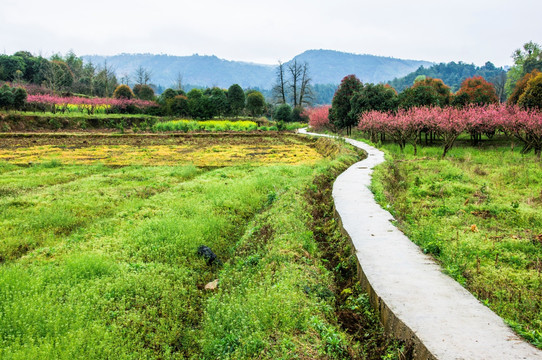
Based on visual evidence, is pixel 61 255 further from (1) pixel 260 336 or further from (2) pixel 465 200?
(2) pixel 465 200

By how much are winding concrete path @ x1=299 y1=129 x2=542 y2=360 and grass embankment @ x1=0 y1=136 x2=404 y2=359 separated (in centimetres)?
30

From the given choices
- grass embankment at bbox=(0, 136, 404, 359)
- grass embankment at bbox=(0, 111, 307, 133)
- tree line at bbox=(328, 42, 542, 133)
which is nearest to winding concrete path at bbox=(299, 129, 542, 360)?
grass embankment at bbox=(0, 136, 404, 359)

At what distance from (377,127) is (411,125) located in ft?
10.7

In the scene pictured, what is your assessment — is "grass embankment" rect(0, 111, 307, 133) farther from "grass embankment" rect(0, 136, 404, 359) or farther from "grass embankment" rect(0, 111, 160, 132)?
"grass embankment" rect(0, 136, 404, 359)

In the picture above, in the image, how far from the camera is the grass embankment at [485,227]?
3.95m

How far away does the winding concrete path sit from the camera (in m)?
2.71

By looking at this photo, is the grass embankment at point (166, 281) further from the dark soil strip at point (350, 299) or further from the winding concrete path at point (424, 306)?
the winding concrete path at point (424, 306)

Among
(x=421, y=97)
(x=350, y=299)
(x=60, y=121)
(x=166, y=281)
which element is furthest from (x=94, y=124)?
(x=350, y=299)

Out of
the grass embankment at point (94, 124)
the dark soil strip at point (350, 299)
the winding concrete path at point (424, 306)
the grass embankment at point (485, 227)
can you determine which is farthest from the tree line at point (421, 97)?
the winding concrete path at point (424, 306)

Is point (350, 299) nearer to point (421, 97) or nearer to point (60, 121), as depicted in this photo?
point (421, 97)

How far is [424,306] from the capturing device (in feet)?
11.0

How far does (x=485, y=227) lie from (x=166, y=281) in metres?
5.72

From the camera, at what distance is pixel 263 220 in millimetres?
7031

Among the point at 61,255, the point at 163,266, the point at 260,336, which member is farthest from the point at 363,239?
the point at 61,255
